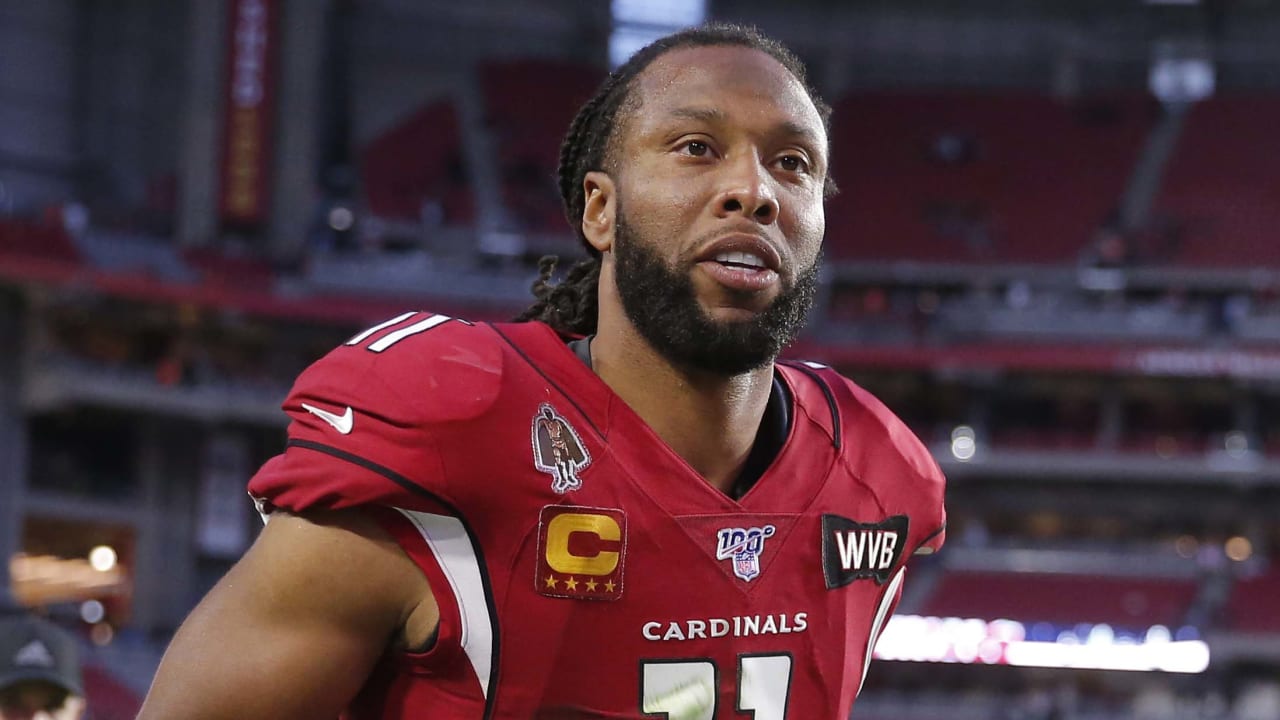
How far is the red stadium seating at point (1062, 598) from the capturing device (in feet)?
68.1

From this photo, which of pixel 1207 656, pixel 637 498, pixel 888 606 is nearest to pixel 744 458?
pixel 637 498

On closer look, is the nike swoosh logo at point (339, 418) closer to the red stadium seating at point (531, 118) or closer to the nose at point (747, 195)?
the nose at point (747, 195)

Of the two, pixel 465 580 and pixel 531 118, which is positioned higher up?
pixel 531 118

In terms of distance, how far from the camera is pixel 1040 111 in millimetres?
27219

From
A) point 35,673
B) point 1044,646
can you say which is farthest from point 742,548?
point 1044,646

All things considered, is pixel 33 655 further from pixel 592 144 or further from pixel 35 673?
pixel 592 144

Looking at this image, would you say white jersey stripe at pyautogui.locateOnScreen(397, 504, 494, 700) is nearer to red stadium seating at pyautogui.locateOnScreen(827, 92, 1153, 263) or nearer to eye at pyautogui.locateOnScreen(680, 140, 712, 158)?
eye at pyautogui.locateOnScreen(680, 140, 712, 158)

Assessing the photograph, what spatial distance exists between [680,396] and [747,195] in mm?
276

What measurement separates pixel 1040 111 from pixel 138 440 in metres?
17.0

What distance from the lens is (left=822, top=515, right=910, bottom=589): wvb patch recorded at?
1951 mm

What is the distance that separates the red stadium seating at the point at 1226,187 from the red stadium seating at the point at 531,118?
34.0 ft

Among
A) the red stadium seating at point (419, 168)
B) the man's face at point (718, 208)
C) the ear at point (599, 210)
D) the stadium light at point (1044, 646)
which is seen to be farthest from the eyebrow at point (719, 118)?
the red stadium seating at point (419, 168)

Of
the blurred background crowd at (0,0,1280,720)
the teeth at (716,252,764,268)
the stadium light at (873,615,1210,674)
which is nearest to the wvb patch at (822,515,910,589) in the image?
the teeth at (716,252,764,268)

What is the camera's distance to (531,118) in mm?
26672
